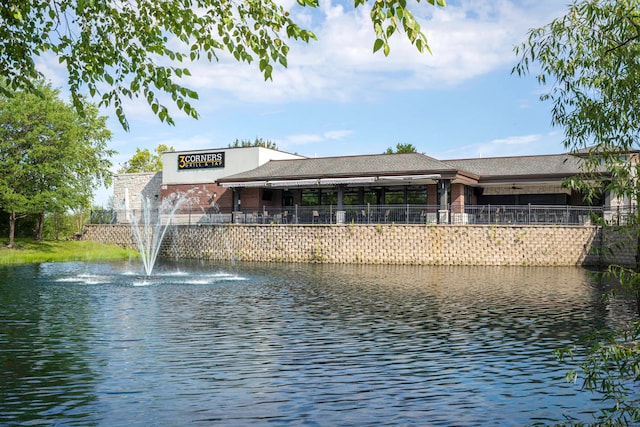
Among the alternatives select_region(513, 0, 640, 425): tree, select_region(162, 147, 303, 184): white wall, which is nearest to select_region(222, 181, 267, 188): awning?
select_region(162, 147, 303, 184): white wall

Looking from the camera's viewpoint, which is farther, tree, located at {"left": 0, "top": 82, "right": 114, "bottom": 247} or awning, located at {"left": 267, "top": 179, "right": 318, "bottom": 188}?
awning, located at {"left": 267, "top": 179, "right": 318, "bottom": 188}

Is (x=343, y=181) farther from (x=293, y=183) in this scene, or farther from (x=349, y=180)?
(x=293, y=183)

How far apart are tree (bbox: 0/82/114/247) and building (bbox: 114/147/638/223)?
935 cm

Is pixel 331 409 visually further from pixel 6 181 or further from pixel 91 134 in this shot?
pixel 91 134

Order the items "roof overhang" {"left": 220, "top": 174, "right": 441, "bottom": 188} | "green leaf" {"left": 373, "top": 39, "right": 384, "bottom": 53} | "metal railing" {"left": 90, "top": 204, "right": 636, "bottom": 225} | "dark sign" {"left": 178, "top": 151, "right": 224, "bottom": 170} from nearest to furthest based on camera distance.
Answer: "green leaf" {"left": 373, "top": 39, "right": 384, "bottom": 53} < "metal railing" {"left": 90, "top": 204, "right": 636, "bottom": 225} < "roof overhang" {"left": 220, "top": 174, "right": 441, "bottom": 188} < "dark sign" {"left": 178, "top": 151, "right": 224, "bottom": 170}

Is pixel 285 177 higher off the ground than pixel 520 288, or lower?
higher

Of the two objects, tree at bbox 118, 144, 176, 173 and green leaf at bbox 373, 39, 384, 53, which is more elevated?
tree at bbox 118, 144, 176, 173

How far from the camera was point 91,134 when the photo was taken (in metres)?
41.8

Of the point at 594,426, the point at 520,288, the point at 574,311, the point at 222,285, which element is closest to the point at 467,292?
the point at 520,288

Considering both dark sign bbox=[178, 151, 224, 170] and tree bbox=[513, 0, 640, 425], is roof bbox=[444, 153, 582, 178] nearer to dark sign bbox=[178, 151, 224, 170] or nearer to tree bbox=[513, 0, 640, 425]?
dark sign bbox=[178, 151, 224, 170]

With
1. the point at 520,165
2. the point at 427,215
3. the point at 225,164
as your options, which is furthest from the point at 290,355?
the point at 225,164

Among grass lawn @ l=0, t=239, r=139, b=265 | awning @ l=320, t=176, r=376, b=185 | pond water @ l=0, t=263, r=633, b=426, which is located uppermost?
awning @ l=320, t=176, r=376, b=185

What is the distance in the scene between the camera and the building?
34656 millimetres

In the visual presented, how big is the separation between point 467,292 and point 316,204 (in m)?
24.1
